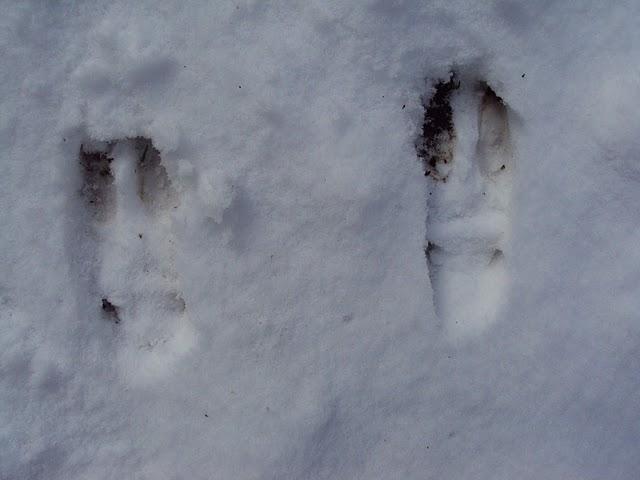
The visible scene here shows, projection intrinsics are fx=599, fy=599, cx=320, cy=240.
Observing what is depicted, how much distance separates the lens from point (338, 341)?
43.1 inches

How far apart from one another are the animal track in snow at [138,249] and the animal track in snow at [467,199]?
478mm

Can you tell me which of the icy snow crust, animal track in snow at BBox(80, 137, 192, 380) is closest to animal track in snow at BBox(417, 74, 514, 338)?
the icy snow crust

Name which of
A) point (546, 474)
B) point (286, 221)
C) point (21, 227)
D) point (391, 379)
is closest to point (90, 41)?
point (21, 227)

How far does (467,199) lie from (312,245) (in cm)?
30

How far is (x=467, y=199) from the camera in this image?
1091 millimetres

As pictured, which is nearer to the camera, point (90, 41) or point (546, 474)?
point (90, 41)

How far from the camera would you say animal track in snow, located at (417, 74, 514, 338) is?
1079 millimetres

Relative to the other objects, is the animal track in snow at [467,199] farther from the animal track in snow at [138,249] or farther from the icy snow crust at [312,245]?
the animal track in snow at [138,249]

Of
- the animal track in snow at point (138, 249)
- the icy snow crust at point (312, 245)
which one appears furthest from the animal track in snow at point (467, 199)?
the animal track in snow at point (138, 249)

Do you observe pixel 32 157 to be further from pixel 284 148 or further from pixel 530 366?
pixel 530 366

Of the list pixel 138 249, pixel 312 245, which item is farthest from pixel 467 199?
pixel 138 249

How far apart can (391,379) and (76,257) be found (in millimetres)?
617

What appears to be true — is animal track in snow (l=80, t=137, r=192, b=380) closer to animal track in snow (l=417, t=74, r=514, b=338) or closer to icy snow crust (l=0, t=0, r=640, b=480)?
icy snow crust (l=0, t=0, r=640, b=480)

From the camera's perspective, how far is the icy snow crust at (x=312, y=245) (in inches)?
39.9
